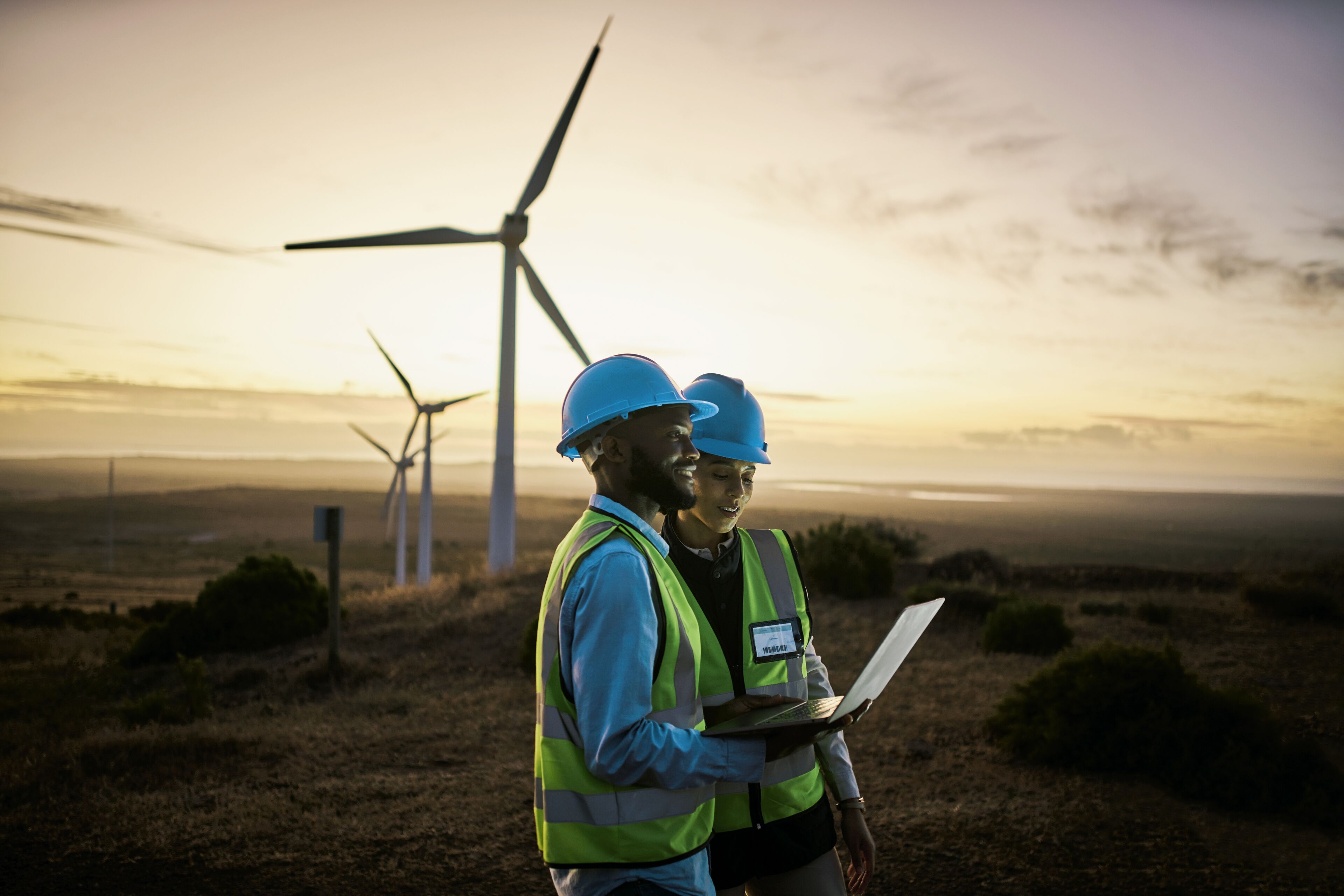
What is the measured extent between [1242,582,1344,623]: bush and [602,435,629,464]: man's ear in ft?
57.2

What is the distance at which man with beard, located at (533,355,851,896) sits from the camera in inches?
77.9

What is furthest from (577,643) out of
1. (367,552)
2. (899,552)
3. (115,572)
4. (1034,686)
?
(367,552)

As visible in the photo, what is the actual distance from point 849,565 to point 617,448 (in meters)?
15.4

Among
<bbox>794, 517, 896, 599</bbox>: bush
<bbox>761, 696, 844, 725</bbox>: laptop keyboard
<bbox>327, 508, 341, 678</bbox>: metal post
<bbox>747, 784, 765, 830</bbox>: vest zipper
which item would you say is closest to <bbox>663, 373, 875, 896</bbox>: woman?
<bbox>747, 784, 765, 830</bbox>: vest zipper

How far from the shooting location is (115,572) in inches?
2117

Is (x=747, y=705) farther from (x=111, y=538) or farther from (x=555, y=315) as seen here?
(x=111, y=538)

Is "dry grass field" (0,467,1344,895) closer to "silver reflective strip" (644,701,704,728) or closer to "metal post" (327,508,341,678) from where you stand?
"metal post" (327,508,341,678)

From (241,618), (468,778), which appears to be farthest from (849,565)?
(241,618)

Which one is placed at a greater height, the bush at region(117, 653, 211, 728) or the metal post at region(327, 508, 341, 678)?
the metal post at region(327, 508, 341, 678)

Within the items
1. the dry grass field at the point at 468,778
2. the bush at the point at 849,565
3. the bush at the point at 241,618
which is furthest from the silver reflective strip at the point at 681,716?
the bush at the point at 241,618

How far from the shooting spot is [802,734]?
221cm

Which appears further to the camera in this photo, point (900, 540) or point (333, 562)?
point (900, 540)

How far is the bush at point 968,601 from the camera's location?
15.7 metres

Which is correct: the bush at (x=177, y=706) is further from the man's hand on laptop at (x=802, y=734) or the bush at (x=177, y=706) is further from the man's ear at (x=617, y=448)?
the man's hand on laptop at (x=802, y=734)
